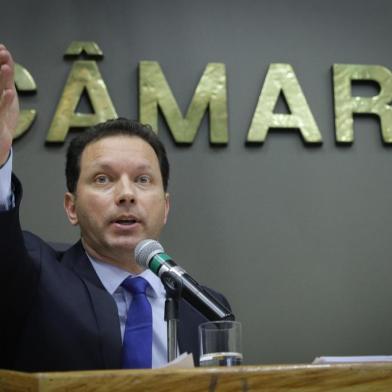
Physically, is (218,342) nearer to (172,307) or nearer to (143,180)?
(172,307)

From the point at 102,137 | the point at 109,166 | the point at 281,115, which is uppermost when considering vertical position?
the point at 281,115

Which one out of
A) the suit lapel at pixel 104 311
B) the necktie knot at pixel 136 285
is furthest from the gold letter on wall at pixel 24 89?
the necktie knot at pixel 136 285

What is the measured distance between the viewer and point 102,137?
2.41 metres

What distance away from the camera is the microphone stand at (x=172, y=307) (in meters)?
1.57

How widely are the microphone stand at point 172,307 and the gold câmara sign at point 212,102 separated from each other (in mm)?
1743

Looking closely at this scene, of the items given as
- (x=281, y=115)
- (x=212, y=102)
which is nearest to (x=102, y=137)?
(x=212, y=102)

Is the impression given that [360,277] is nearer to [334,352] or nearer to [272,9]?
[334,352]

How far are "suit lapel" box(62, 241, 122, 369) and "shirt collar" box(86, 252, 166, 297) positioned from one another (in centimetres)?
3

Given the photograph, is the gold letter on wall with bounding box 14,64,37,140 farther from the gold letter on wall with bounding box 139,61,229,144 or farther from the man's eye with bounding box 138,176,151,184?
the man's eye with bounding box 138,176,151,184

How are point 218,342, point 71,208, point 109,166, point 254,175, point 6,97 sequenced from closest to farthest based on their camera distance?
point 218,342 → point 6,97 → point 109,166 → point 71,208 → point 254,175

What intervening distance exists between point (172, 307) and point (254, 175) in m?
1.82

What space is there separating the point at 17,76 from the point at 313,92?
1.27 metres

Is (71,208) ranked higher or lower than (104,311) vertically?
higher

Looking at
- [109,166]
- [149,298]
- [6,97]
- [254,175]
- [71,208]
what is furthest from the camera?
[254,175]
